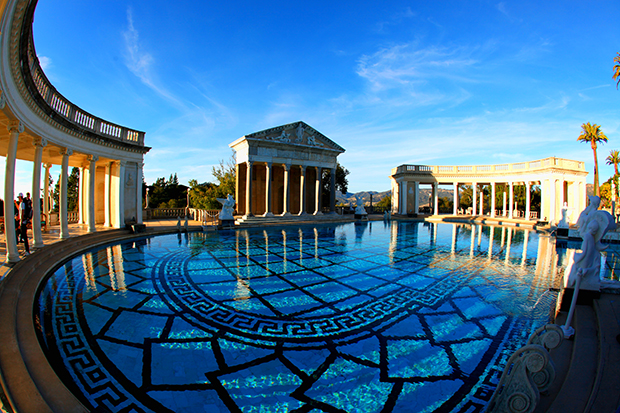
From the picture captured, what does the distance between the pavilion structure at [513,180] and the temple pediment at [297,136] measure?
38.4ft

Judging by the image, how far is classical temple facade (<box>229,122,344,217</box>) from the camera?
23.7 metres

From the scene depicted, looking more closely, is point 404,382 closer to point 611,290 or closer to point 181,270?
point 611,290

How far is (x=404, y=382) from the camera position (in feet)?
11.0

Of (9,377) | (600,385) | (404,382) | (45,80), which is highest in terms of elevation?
(45,80)

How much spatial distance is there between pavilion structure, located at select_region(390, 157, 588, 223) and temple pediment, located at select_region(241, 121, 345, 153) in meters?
11.7

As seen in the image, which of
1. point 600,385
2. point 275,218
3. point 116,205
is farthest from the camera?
point 275,218

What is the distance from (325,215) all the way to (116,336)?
2330 centimetres

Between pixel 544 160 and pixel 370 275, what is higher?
pixel 544 160

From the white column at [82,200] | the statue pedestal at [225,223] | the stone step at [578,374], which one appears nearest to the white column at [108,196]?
the white column at [82,200]

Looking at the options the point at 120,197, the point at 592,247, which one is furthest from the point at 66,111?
the point at 592,247

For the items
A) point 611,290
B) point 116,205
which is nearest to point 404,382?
point 611,290

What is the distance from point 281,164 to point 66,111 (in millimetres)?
15789

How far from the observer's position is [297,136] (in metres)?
25.4

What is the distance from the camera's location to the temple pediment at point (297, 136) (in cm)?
2377
